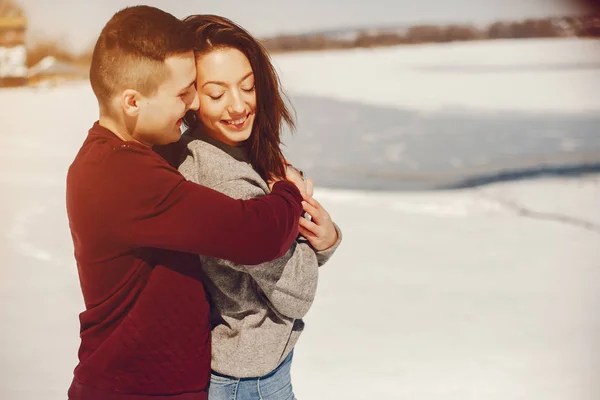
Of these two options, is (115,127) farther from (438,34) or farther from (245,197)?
(438,34)

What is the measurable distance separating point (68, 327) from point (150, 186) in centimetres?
180

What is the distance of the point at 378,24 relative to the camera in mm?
3361

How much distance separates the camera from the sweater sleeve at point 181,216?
100 cm

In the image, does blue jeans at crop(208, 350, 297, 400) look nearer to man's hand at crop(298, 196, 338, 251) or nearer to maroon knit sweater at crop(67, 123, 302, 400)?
maroon knit sweater at crop(67, 123, 302, 400)

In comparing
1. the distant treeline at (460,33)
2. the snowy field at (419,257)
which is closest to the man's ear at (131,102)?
the snowy field at (419,257)

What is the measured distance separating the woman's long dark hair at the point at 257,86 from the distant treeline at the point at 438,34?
1.91 m

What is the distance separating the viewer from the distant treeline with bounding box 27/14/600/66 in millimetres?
3229

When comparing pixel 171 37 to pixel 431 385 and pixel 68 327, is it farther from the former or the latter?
pixel 68 327

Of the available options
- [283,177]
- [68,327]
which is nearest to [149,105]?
[283,177]

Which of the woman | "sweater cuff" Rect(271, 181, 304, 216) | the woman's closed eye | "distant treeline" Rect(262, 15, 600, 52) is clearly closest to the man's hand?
the woman

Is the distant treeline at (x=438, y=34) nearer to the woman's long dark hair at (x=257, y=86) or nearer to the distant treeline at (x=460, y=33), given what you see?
the distant treeline at (x=460, y=33)

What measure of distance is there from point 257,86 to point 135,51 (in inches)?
10.7

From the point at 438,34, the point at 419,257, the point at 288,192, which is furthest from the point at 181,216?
the point at 438,34

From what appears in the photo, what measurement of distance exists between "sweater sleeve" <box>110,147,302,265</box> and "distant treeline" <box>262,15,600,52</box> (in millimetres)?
2344
